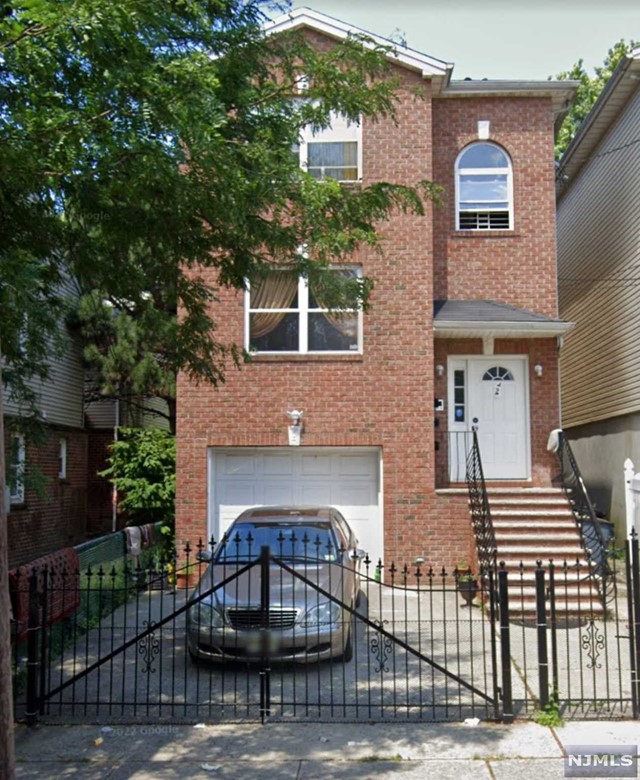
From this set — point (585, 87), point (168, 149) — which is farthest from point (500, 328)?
point (585, 87)

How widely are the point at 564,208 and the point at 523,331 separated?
9.13 meters

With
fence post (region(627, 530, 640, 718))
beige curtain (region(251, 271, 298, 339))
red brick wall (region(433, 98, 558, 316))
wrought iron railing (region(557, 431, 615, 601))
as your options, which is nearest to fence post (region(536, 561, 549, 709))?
fence post (region(627, 530, 640, 718))

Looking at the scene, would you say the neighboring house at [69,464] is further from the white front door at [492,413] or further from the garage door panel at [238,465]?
the white front door at [492,413]

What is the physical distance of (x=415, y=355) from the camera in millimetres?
13445

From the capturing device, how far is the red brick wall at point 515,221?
47.1 ft

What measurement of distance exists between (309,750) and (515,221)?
35.2 feet

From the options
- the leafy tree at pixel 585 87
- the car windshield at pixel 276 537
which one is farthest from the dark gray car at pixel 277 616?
the leafy tree at pixel 585 87

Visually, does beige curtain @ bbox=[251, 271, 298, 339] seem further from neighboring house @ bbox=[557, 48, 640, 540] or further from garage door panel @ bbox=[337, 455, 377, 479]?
neighboring house @ bbox=[557, 48, 640, 540]

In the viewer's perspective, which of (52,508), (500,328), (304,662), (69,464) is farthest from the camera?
(69,464)

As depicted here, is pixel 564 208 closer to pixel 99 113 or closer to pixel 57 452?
pixel 57 452

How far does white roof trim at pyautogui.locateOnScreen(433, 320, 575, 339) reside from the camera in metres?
13.3

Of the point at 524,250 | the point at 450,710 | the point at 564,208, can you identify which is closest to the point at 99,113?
the point at 450,710

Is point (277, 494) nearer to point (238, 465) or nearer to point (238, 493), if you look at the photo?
point (238, 493)

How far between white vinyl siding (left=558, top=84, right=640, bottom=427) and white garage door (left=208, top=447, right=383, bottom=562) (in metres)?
5.30
